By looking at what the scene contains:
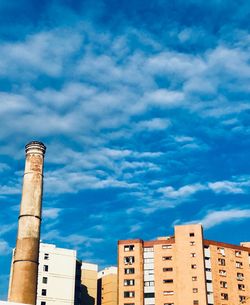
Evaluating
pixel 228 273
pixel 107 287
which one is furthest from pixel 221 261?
pixel 107 287

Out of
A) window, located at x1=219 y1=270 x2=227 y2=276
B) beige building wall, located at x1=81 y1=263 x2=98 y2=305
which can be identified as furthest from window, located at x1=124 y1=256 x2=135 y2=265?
beige building wall, located at x1=81 y1=263 x2=98 y2=305

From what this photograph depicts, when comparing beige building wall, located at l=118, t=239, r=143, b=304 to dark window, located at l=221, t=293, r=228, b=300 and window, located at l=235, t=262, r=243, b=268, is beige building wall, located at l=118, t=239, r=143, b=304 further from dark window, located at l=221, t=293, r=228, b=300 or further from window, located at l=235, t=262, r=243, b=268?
window, located at l=235, t=262, r=243, b=268

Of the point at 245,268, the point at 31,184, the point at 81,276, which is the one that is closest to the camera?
the point at 31,184

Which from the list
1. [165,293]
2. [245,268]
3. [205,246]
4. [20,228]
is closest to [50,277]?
[165,293]

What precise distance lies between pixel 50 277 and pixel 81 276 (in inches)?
584

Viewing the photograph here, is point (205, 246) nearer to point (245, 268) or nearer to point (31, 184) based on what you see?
point (245, 268)

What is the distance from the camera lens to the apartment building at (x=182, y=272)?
82.3 metres

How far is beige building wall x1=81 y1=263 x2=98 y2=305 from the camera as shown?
341 feet

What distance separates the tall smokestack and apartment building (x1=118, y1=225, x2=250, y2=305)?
135ft

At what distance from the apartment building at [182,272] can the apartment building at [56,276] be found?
1169cm

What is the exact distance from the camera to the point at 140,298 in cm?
8362

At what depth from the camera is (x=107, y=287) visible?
109 metres

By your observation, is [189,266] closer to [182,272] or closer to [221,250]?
[182,272]

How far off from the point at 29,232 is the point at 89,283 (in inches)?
2444
